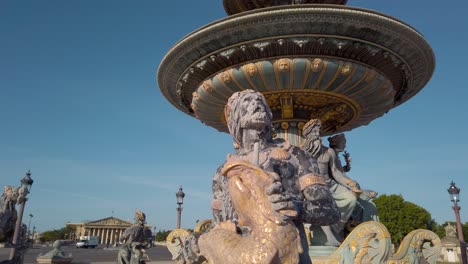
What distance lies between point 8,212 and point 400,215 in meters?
48.9

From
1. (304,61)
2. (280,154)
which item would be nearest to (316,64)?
(304,61)

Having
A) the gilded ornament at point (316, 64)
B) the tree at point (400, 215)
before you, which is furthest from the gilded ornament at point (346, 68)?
the tree at point (400, 215)

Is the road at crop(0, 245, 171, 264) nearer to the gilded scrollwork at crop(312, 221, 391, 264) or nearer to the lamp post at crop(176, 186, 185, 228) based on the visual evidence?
the lamp post at crop(176, 186, 185, 228)

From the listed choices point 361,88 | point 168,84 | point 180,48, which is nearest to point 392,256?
point 361,88

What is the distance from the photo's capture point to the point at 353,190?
6031 millimetres

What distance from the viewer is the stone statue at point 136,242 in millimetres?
9594

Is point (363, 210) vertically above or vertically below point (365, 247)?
above

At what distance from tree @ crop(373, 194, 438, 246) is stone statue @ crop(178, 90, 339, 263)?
50477 millimetres

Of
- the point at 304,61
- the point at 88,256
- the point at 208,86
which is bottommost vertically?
the point at 88,256

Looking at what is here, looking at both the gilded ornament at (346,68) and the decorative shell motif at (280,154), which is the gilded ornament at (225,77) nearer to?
the gilded ornament at (346,68)

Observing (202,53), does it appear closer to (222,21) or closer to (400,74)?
(222,21)

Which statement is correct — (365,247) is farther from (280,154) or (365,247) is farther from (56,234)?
(56,234)

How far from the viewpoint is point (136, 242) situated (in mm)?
9969

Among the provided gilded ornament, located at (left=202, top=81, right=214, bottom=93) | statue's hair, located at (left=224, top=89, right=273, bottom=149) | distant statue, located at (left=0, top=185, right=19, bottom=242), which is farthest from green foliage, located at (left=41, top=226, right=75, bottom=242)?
statue's hair, located at (left=224, top=89, right=273, bottom=149)
